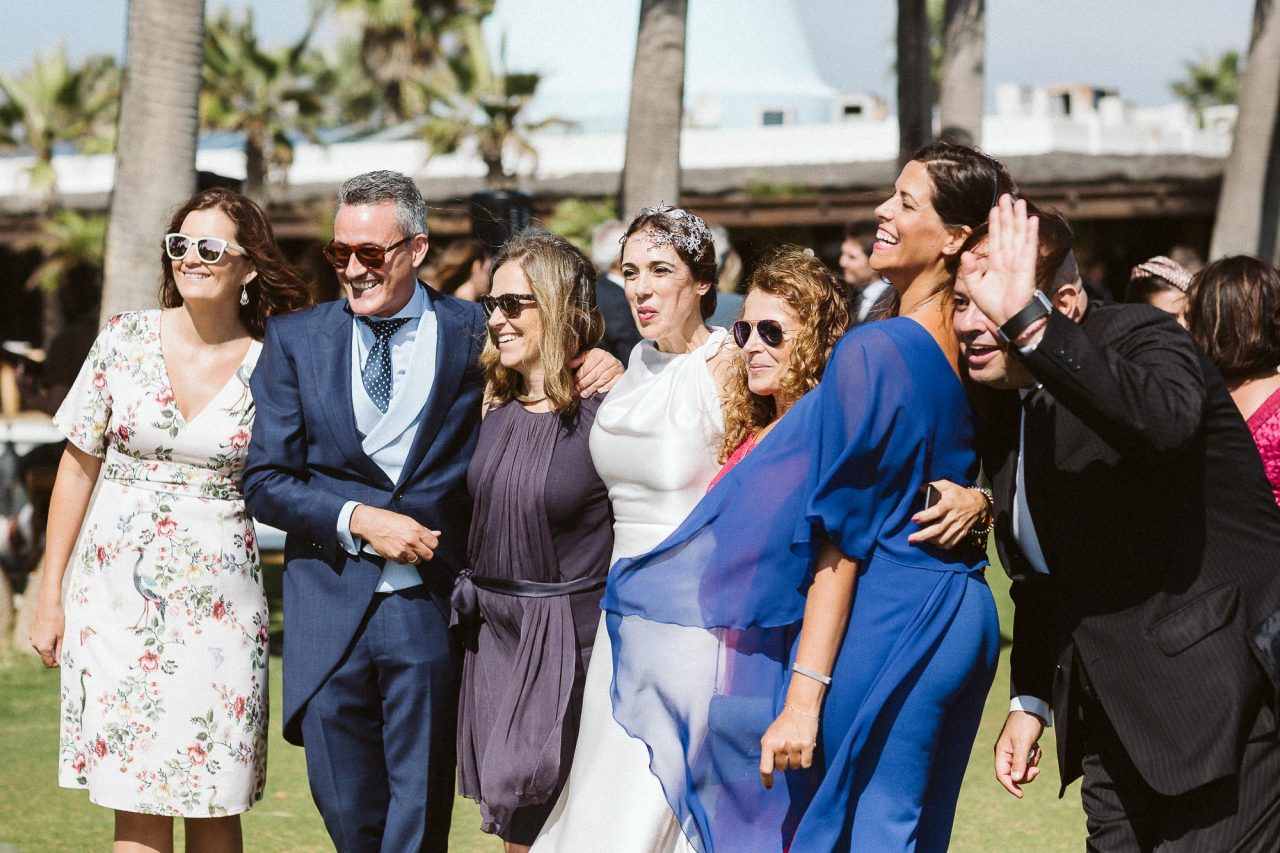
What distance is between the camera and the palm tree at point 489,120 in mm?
27422

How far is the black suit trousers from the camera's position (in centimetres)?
323

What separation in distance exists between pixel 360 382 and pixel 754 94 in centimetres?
4333

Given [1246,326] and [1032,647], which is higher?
[1246,326]

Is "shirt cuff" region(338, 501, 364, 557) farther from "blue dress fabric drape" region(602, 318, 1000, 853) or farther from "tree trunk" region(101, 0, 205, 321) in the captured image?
"tree trunk" region(101, 0, 205, 321)

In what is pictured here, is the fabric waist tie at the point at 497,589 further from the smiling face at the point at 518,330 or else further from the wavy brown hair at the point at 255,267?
the wavy brown hair at the point at 255,267

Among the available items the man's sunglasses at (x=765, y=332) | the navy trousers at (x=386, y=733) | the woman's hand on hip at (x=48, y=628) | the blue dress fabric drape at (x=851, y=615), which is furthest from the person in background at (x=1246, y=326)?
the woman's hand on hip at (x=48, y=628)

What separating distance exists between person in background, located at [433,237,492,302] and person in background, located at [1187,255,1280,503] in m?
5.07

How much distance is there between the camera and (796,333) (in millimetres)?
4074

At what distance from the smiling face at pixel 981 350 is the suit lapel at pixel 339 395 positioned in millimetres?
1748

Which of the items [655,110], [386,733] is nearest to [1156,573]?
[386,733]

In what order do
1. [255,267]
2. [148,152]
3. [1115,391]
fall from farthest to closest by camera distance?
[148,152] < [255,267] < [1115,391]

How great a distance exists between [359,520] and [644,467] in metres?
0.79

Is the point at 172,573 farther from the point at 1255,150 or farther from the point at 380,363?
the point at 1255,150

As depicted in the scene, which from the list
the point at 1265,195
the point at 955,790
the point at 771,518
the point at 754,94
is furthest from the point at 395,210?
the point at 754,94
